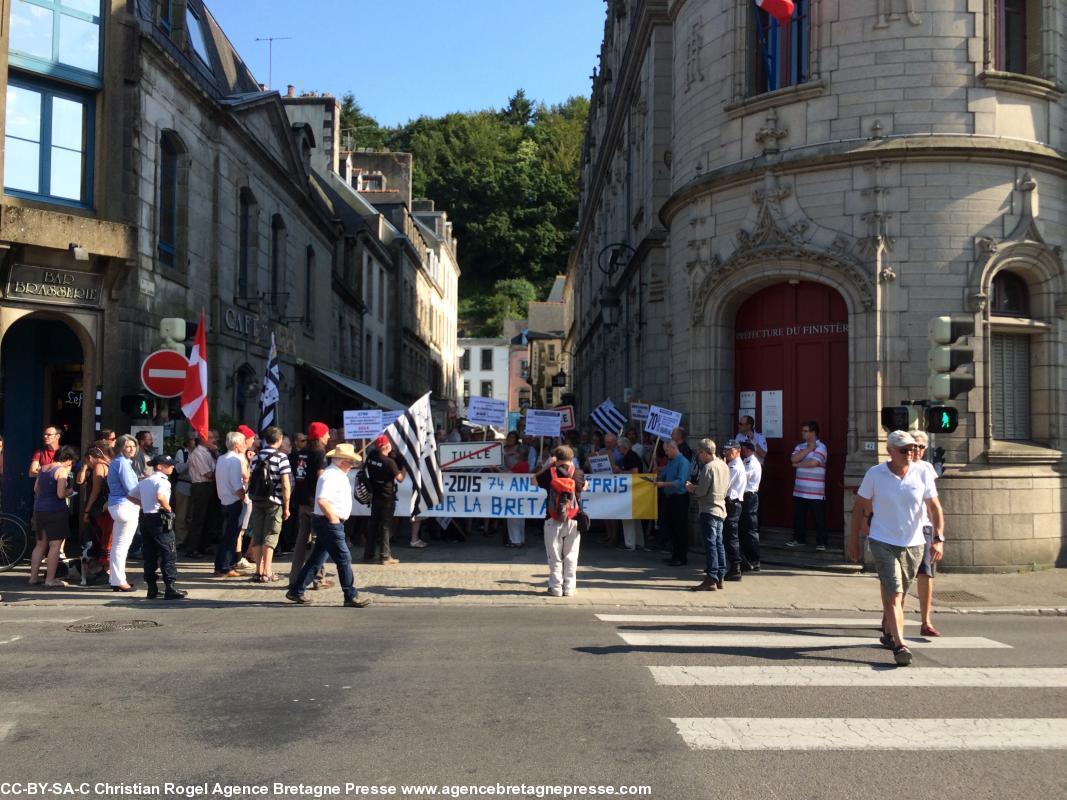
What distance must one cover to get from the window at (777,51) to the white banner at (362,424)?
7.81 metres

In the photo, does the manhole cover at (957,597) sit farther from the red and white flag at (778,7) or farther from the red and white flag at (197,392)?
the red and white flag at (197,392)

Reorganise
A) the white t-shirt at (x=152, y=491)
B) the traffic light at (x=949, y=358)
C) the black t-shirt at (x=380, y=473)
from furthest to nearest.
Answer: the black t-shirt at (x=380, y=473)
the traffic light at (x=949, y=358)
the white t-shirt at (x=152, y=491)

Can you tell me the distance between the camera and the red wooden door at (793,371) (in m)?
14.4

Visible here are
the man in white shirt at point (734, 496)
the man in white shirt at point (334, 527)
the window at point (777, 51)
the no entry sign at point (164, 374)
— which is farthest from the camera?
the window at point (777, 51)

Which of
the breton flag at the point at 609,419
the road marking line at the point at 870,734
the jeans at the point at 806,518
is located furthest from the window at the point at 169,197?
the road marking line at the point at 870,734

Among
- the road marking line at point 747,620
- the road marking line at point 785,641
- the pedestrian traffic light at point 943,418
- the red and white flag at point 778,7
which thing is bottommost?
the road marking line at point 747,620

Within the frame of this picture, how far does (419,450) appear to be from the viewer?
493 inches

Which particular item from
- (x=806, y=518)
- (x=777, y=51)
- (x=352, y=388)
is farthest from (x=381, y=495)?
(x=352, y=388)

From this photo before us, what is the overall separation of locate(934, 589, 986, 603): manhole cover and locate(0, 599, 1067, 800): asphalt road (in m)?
1.79

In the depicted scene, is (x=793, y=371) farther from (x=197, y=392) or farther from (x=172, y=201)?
(x=172, y=201)

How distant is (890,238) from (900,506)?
6789 millimetres

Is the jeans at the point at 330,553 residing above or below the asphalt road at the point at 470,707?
above

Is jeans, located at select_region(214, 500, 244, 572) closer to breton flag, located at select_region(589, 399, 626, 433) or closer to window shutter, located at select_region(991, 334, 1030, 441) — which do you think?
breton flag, located at select_region(589, 399, 626, 433)

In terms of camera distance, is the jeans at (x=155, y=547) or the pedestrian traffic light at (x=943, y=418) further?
the pedestrian traffic light at (x=943, y=418)
